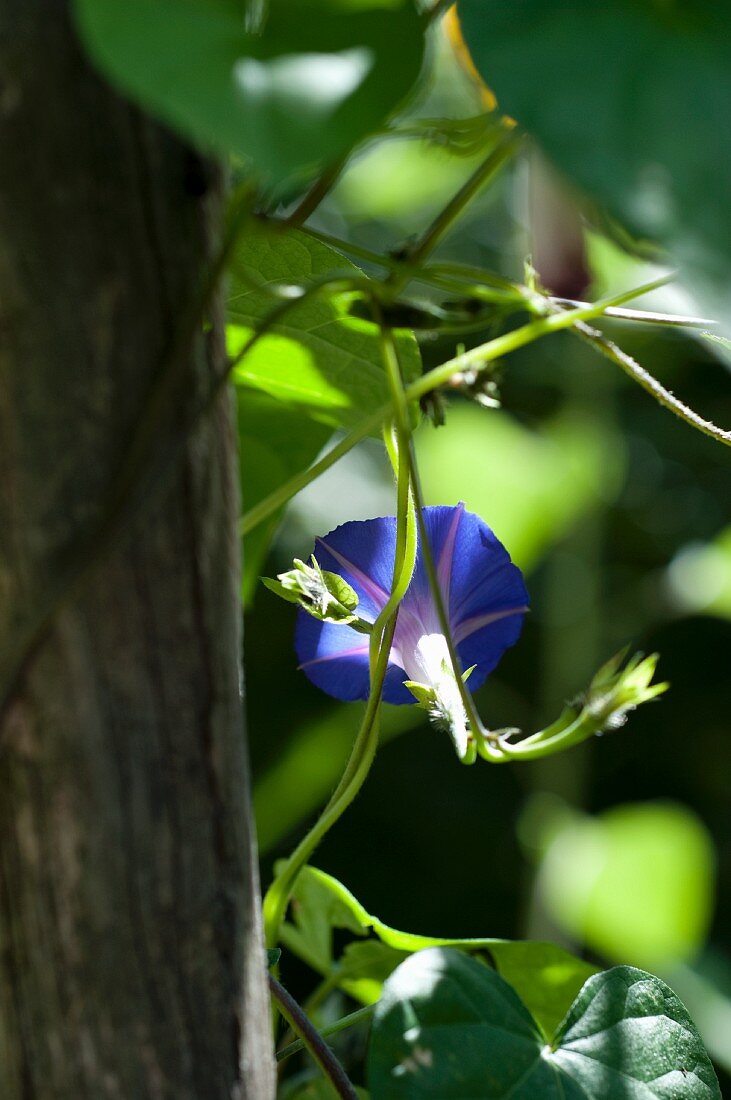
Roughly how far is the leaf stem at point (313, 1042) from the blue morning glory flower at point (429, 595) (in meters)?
0.11

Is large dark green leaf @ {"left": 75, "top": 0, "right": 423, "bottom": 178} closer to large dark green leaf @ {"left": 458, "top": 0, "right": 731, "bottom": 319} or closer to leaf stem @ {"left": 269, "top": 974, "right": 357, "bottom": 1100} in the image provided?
large dark green leaf @ {"left": 458, "top": 0, "right": 731, "bottom": 319}

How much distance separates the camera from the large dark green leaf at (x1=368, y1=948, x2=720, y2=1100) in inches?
12.5

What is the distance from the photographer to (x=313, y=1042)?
34cm

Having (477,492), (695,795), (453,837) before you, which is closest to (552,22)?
(477,492)

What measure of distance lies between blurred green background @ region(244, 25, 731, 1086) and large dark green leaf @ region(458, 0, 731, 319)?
842mm

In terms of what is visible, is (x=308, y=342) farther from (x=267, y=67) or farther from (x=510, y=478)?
(x=510, y=478)

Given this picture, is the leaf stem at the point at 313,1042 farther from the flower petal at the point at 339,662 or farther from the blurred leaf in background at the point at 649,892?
the blurred leaf in background at the point at 649,892

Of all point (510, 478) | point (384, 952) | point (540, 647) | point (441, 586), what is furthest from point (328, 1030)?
point (540, 647)

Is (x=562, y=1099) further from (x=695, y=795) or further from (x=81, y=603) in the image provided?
(x=695, y=795)

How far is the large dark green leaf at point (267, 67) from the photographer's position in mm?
207

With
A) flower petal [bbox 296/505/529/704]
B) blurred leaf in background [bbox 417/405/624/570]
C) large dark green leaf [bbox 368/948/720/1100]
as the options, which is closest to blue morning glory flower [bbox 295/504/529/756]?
flower petal [bbox 296/505/529/704]

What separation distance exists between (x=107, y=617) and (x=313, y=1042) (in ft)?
0.57

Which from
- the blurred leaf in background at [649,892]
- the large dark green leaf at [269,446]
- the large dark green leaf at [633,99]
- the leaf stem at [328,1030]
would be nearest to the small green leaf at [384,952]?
the leaf stem at [328,1030]

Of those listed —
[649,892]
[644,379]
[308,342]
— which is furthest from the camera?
[649,892]
